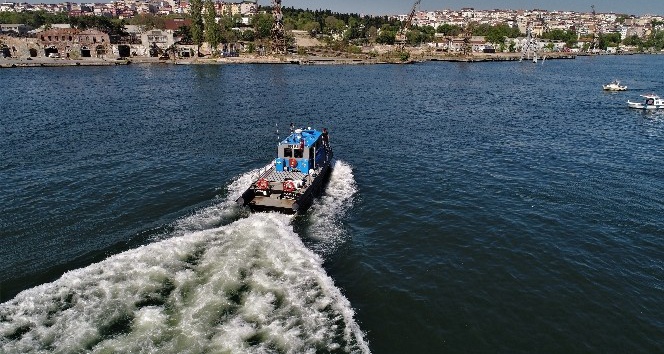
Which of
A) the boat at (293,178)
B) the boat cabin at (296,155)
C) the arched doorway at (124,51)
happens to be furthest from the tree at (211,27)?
the boat cabin at (296,155)

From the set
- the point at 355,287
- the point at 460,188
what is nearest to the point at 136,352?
the point at 355,287

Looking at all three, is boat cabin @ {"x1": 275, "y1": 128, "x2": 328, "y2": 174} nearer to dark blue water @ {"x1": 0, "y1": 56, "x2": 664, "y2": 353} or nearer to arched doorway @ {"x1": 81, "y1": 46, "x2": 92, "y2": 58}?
dark blue water @ {"x1": 0, "y1": 56, "x2": 664, "y2": 353}

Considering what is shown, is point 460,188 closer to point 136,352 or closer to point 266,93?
point 136,352

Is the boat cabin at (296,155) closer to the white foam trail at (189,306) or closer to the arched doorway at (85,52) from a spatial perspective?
the white foam trail at (189,306)

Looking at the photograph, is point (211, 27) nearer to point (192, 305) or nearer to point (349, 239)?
point (349, 239)

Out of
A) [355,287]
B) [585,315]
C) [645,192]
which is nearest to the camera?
[585,315]

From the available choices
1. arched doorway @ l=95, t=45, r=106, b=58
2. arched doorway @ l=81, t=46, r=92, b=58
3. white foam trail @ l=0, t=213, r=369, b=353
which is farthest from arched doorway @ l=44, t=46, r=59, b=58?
white foam trail @ l=0, t=213, r=369, b=353

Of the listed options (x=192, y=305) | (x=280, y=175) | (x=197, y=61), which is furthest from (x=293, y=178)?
(x=197, y=61)
